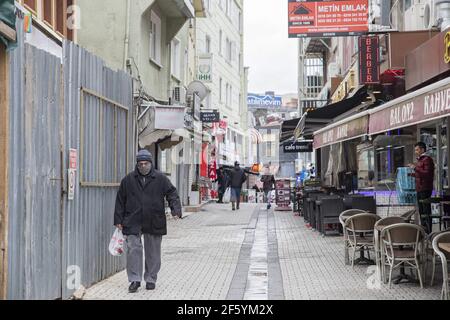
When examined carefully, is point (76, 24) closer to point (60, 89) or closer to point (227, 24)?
point (60, 89)

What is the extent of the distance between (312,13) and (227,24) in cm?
2202

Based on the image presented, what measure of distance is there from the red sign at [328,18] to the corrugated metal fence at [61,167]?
9.61 meters

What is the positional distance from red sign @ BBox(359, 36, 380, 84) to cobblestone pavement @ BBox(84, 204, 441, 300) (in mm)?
3964

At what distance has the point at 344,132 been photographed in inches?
457

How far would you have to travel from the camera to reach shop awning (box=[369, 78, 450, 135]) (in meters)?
6.84

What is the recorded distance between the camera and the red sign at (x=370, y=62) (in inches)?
642

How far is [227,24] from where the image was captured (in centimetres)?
4034

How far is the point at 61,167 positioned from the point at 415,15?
484 inches

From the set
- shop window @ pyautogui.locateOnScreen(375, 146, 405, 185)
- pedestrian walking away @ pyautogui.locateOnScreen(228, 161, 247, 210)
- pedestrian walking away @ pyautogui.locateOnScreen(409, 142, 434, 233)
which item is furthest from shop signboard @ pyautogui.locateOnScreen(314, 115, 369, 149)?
pedestrian walking away @ pyautogui.locateOnScreen(228, 161, 247, 210)

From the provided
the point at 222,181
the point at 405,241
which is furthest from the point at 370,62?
the point at 222,181

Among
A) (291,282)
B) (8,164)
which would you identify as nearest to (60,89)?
(8,164)

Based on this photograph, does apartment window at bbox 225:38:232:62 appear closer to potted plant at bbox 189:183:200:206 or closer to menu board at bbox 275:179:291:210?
potted plant at bbox 189:183:200:206

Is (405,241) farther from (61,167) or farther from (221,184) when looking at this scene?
(221,184)

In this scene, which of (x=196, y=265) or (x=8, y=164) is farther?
(x=196, y=265)
